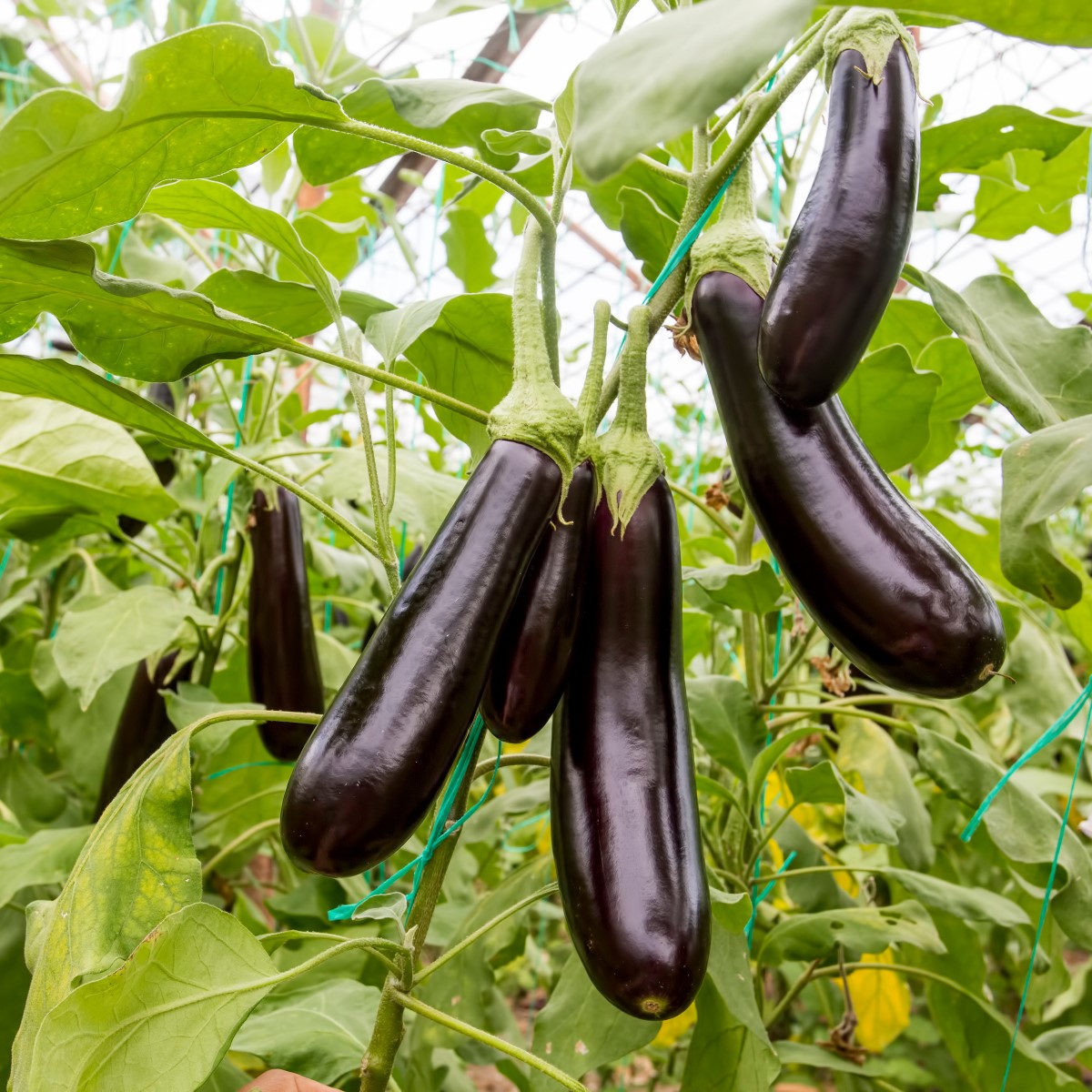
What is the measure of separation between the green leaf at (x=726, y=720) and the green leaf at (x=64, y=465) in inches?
19.2

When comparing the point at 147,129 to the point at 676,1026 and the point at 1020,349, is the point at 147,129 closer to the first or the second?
the point at 1020,349

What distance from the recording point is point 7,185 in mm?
444

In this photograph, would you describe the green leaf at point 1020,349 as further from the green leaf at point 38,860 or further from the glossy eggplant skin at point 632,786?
the green leaf at point 38,860


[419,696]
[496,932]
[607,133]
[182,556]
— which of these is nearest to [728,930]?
[496,932]

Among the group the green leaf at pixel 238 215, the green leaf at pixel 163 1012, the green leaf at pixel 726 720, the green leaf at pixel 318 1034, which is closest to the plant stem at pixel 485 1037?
the green leaf at pixel 163 1012

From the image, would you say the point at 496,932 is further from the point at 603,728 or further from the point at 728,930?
the point at 603,728

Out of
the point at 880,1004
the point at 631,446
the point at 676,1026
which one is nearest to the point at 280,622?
the point at 631,446

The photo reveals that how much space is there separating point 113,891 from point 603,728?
0.29 m

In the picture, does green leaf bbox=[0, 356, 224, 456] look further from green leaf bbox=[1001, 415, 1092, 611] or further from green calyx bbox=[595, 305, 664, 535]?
green leaf bbox=[1001, 415, 1092, 611]

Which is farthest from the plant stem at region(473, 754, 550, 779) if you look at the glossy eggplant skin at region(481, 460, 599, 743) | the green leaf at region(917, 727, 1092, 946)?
the green leaf at region(917, 727, 1092, 946)

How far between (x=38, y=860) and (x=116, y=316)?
456 millimetres

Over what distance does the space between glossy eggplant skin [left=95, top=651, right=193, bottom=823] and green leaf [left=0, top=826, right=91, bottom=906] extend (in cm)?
6

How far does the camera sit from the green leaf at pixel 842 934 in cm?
83

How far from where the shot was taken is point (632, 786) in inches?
16.7
